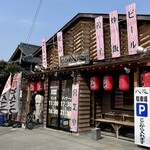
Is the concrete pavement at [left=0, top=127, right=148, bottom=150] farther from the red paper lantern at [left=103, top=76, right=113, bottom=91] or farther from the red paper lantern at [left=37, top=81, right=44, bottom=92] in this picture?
the red paper lantern at [left=37, top=81, right=44, bottom=92]

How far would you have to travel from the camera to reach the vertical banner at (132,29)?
9.38 m

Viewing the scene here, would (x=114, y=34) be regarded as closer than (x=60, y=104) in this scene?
Yes

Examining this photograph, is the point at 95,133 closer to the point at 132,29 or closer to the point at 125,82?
the point at 125,82

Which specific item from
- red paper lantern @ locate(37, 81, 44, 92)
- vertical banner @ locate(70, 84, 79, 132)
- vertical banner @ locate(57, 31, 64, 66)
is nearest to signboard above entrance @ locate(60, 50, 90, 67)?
vertical banner @ locate(57, 31, 64, 66)

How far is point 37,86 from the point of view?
15.2 m

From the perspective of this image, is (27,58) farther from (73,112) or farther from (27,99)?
(73,112)

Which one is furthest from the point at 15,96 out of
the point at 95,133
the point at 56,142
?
the point at 95,133

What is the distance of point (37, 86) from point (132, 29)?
26.4ft

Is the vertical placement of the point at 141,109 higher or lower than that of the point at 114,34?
lower

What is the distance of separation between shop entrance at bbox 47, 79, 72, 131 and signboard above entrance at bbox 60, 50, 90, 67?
37.8 inches

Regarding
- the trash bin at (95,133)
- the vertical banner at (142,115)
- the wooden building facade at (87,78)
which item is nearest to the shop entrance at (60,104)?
the wooden building facade at (87,78)

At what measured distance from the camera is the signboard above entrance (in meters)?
11.3

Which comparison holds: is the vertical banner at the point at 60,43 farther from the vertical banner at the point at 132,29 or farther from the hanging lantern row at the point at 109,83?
the vertical banner at the point at 132,29

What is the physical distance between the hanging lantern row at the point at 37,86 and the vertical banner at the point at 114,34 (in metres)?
6.40
